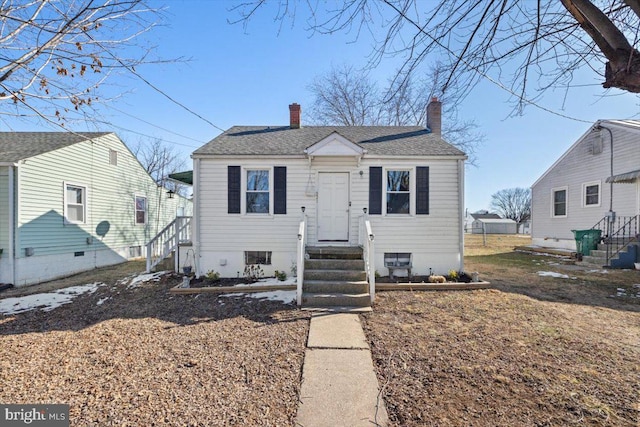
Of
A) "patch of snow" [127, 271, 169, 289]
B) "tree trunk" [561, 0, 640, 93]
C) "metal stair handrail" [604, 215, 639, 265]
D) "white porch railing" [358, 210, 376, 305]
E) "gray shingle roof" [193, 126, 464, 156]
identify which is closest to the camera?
"tree trunk" [561, 0, 640, 93]

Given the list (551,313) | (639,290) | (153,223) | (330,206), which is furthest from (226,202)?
(639,290)

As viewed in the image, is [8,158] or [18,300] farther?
[8,158]

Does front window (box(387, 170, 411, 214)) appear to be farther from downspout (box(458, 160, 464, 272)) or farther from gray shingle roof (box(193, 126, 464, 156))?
downspout (box(458, 160, 464, 272))

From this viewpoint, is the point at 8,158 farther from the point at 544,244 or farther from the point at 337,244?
the point at 544,244

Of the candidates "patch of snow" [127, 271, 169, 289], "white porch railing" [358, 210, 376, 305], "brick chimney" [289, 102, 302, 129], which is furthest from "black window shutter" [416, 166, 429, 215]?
"patch of snow" [127, 271, 169, 289]

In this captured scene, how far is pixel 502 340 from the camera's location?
398cm

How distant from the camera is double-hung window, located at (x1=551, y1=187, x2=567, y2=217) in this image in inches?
537

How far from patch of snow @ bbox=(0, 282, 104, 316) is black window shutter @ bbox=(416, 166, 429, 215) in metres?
8.97

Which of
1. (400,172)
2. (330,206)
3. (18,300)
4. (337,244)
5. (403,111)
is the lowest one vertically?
(18,300)

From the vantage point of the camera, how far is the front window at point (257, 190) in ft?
26.0

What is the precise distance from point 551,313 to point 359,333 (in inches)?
148

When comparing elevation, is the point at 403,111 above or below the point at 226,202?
above

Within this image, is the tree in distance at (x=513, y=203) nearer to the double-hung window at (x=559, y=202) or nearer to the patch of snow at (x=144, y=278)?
the double-hung window at (x=559, y=202)

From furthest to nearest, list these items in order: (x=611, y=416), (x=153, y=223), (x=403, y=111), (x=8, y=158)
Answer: (x=403, y=111) → (x=153, y=223) → (x=8, y=158) → (x=611, y=416)
